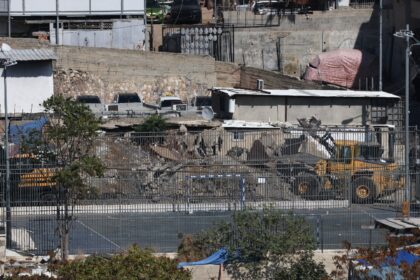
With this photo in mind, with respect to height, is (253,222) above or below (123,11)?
below

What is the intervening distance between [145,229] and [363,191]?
648 cm

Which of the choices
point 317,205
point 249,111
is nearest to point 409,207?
point 317,205

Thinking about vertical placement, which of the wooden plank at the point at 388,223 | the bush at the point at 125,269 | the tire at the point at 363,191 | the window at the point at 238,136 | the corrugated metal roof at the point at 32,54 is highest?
the corrugated metal roof at the point at 32,54

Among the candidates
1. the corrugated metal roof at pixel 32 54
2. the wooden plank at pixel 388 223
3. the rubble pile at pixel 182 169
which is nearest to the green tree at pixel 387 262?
the wooden plank at pixel 388 223

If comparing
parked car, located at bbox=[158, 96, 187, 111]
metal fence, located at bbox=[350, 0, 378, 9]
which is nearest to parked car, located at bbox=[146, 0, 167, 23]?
metal fence, located at bbox=[350, 0, 378, 9]

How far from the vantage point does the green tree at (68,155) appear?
93.8 feet

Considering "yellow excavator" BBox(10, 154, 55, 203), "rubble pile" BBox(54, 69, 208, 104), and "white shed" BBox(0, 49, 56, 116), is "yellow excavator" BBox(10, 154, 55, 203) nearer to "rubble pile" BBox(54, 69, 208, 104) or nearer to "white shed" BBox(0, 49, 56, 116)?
"white shed" BBox(0, 49, 56, 116)

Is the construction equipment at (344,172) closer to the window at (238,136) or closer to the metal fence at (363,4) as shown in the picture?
the window at (238,136)

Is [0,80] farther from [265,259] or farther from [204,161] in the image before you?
[265,259]

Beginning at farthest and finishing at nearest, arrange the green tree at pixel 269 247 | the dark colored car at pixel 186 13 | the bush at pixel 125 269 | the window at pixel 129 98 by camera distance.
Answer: the dark colored car at pixel 186 13
the window at pixel 129 98
the green tree at pixel 269 247
the bush at pixel 125 269

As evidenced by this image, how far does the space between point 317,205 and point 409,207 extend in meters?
2.39

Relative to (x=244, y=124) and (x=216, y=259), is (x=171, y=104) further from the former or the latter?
(x=216, y=259)

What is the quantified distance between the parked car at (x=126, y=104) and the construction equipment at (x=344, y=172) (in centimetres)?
1007

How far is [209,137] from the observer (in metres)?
39.1
